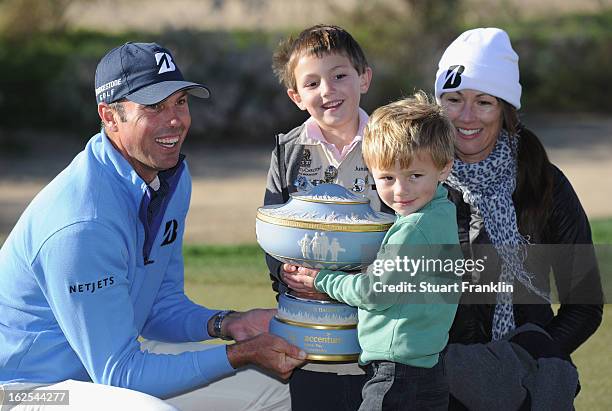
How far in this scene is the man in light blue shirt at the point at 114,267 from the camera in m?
3.33

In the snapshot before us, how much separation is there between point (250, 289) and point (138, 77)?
330 cm

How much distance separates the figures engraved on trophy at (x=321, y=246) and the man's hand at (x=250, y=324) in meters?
0.63

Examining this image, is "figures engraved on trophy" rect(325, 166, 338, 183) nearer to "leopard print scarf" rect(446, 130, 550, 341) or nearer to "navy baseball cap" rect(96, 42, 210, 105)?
"leopard print scarf" rect(446, 130, 550, 341)

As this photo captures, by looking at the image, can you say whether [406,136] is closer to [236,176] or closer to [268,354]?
[268,354]

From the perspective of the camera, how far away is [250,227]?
1006 cm

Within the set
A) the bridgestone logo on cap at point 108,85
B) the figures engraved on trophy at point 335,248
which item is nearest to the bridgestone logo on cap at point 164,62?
the bridgestone logo on cap at point 108,85

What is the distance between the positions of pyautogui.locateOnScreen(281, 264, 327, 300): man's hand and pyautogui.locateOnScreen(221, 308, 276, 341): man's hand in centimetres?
40

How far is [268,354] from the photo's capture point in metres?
3.40

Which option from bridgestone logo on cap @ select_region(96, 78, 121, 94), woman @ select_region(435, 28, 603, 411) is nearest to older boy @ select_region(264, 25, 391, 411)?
woman @ select_region(435, 28, 603, 411)

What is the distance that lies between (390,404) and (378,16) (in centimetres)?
1337

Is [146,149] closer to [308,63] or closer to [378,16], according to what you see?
[308,63]

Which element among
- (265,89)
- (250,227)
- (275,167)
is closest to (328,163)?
(275,167)

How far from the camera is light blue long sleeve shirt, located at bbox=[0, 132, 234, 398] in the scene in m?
3.32

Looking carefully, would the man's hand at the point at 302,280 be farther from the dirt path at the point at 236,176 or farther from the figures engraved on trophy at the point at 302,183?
the dirt path at the point at 236,176
